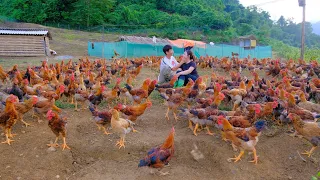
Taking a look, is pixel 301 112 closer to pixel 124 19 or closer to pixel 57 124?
pixel 57 124

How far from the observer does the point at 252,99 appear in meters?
7.42

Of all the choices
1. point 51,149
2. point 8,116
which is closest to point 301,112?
point 51,149

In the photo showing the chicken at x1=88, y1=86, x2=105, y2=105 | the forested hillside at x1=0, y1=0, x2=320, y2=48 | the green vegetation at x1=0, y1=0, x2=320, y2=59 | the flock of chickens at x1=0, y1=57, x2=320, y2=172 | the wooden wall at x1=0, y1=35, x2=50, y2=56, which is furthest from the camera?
the forested hillside at x1=0, y1=0, x2=320, y2=48

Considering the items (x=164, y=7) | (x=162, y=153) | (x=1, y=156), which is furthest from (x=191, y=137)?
(x=164, y=7)

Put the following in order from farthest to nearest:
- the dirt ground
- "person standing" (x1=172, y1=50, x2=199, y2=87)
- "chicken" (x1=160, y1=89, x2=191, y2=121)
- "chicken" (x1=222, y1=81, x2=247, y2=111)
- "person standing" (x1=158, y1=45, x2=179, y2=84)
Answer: "person standing" (x1=158, y1=45, x2=179, y2=84) → "person standing" (x1=172, y1=50, x2=199, y2=87) → "chicken" (x1=222, y1=81, x2=247, y2=111) → "chicken" (x1=160, y1=89, x2=191, y2=121) → the dirt ground

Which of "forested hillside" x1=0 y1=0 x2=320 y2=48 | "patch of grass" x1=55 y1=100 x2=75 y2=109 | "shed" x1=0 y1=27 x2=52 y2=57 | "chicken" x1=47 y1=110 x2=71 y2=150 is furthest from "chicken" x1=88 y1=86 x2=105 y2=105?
"forested hillside" x1=0 y1=0 x2=320 y2=48

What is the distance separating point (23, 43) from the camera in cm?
2469

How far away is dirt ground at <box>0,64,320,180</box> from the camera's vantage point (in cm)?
486

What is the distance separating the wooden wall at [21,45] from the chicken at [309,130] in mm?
24384

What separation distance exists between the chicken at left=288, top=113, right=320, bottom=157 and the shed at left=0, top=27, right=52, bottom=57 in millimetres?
24345

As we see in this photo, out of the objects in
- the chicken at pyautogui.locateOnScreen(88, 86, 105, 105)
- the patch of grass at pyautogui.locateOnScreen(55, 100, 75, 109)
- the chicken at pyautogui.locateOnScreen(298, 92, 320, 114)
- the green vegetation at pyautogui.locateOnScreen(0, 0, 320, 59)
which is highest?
the green vegetation at pyautogui.locateOnScreen(0, 0, 320, 59)

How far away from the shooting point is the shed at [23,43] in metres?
24.1

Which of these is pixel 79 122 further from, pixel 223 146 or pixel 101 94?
pixel 223 146

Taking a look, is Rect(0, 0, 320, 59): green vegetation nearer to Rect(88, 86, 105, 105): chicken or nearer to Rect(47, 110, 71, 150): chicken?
Rect(88, 86, 105, 105): chicken
